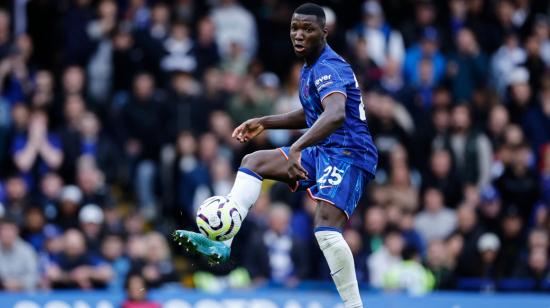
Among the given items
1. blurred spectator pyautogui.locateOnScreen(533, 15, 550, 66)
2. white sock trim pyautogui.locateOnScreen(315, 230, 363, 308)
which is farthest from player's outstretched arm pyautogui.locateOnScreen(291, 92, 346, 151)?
blurred spectator pyautogui.locateOnScreen(533, 15, 550, 66)

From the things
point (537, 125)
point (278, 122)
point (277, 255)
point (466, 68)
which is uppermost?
point (466, 68)

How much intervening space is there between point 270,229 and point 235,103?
97.8 inches

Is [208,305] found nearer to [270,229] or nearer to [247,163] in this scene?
[270,229]

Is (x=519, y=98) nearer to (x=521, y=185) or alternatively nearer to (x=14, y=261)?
(x=521, y=185)

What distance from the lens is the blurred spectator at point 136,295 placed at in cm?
1476

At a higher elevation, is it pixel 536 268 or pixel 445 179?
pixel 445 179

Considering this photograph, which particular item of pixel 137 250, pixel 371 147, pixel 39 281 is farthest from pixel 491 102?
pixel 371 147

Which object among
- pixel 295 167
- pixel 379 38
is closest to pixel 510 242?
pixel 379 38

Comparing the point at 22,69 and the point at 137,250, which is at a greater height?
the point at 22,69

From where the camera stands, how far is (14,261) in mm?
15727

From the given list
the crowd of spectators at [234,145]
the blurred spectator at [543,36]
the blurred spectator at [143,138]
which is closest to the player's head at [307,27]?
the crowd of spectators at [234,145]

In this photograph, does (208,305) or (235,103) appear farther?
(235,103)

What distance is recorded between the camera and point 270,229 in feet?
55.1

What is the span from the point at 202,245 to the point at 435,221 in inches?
325
